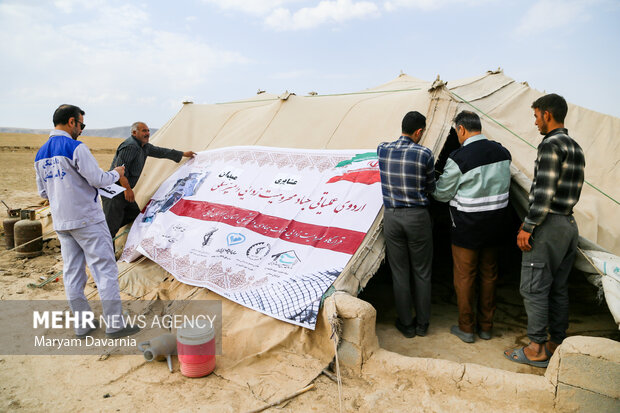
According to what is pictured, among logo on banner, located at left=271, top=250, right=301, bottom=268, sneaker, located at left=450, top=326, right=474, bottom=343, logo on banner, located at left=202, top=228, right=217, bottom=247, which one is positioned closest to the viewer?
sneaker, located at left=450, top=326, right=474, bottom=343

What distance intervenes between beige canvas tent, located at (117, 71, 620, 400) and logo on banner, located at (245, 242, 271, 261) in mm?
483

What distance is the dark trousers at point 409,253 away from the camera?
9.47 ft

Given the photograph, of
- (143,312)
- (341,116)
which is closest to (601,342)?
(341,116)

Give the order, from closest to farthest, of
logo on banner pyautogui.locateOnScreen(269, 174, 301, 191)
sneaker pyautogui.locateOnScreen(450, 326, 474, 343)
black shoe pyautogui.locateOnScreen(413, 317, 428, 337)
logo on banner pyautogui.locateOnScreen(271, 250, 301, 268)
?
1. sneaker pyautogui.locateOnScreen(450, 326, 474, 343)
2. black shoe pyautogui.locateOnScreen(413, 317, 428, 337)
3. logo on banner pyautogui.locateOnScreen(271, 250, 301, 268)
4. logo on banner pyautogui.locateOnScreen(269, 174, 301, 191)

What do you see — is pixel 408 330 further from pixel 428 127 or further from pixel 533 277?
pixel 428 127

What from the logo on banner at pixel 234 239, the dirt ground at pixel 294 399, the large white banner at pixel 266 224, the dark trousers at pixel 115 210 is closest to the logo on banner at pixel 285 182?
the large white banner at pixel 266 224

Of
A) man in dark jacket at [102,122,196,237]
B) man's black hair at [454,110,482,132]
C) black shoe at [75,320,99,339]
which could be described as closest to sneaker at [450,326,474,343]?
man's black hair at [454,110,482,132]

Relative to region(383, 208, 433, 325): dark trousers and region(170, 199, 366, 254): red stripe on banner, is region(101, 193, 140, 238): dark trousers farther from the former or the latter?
region(383, 208, 433, 325): dark trousers

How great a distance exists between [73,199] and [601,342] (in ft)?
→ 11.8

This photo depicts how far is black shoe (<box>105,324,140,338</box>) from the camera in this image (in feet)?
10.3

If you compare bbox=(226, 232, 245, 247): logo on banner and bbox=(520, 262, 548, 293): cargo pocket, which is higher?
bbox=(520, 262, 548, 293): cargo pocket

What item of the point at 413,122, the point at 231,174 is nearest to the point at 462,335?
the point at 413,122

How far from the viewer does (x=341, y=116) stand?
4.41 metres

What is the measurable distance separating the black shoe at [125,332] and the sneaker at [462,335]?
8.62 ft
